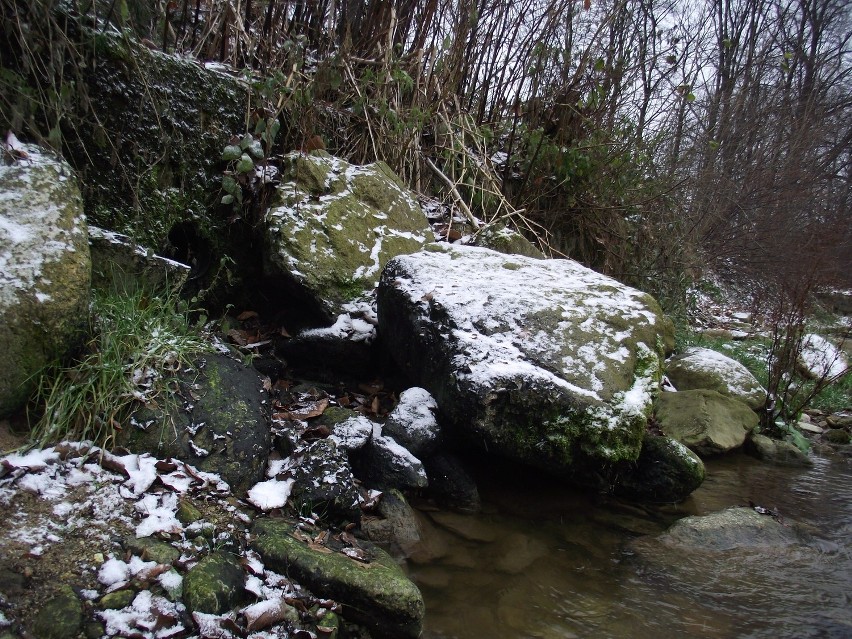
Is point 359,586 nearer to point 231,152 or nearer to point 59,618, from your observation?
point 59,618

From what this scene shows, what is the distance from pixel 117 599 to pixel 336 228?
2474 millimetres

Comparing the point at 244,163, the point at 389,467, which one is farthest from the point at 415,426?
the point at 244,163

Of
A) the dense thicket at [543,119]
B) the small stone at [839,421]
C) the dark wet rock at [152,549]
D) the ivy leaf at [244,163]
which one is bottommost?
the dark wet rock at [152,549]

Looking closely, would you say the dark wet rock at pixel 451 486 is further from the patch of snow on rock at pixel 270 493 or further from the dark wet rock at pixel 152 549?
the dark wet rock at pixel 152 549

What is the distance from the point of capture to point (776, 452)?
13.2 ft

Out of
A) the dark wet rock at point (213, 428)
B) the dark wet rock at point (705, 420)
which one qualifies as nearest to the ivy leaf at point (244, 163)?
the dark wet rock at point (213, 428)

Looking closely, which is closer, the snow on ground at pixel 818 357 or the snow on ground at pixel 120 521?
the snow on ground at pixel 120 521

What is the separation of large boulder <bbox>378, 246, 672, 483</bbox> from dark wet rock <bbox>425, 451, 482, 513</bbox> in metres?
0.18

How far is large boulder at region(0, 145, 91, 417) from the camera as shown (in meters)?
2.04

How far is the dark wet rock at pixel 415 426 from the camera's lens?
2693mm

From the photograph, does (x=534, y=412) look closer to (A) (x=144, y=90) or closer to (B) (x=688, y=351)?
(A) (x=144, y=90)

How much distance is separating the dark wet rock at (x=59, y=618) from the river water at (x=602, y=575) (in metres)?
1.10

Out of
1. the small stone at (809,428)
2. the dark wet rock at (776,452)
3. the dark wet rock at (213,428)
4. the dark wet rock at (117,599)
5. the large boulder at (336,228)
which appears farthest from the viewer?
the small stone at (809,428)

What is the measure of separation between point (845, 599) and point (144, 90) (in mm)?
4227
